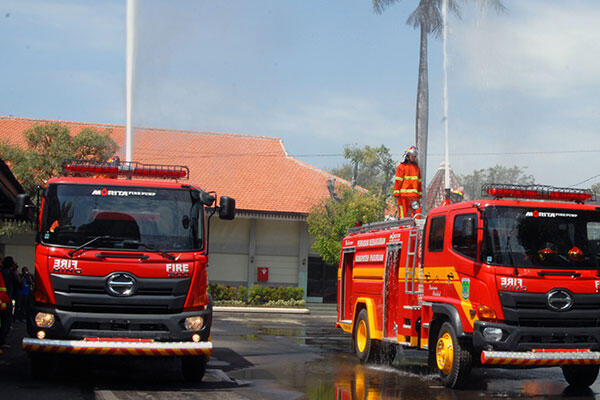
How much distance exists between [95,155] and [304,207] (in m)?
10.0

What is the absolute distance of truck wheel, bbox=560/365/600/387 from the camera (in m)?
10.9

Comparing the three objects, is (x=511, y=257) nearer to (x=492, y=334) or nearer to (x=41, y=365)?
(x=492, y=334)

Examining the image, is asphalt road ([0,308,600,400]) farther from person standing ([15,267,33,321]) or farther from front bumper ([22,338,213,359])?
person standing ([15,267,33,321])

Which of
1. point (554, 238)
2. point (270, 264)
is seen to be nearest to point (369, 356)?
point (554, 238)

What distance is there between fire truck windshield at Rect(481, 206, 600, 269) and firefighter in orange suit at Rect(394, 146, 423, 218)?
441 centimetres

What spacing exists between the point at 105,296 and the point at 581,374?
22.5 feet

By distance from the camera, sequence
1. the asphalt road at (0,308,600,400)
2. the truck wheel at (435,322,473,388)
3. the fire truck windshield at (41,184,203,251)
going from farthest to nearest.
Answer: the truck wheel at (435,322,473,388) → the fire truck windshield at (41,184,203,251) → the asphalt road at (0,308,600,400)

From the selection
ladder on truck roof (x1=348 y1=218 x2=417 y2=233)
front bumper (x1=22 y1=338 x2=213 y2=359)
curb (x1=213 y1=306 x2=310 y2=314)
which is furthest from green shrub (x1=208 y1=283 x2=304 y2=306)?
front bumper (x1=22 y1=338 x2=213 y2=359)

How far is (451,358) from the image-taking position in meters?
10.6

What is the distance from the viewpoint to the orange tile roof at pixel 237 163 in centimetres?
3616

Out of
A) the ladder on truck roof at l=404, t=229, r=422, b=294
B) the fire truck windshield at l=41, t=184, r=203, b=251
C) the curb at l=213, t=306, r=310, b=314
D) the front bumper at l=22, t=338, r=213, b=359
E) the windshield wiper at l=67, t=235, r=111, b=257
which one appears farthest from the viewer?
the curb at l=213, t=306, r=310, b=314

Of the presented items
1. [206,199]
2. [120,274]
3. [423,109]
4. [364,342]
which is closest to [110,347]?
[120,274]

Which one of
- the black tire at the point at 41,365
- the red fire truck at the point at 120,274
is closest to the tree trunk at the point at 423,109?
the red fire truck at the point at 120,274

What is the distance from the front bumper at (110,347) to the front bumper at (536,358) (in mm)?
3841
